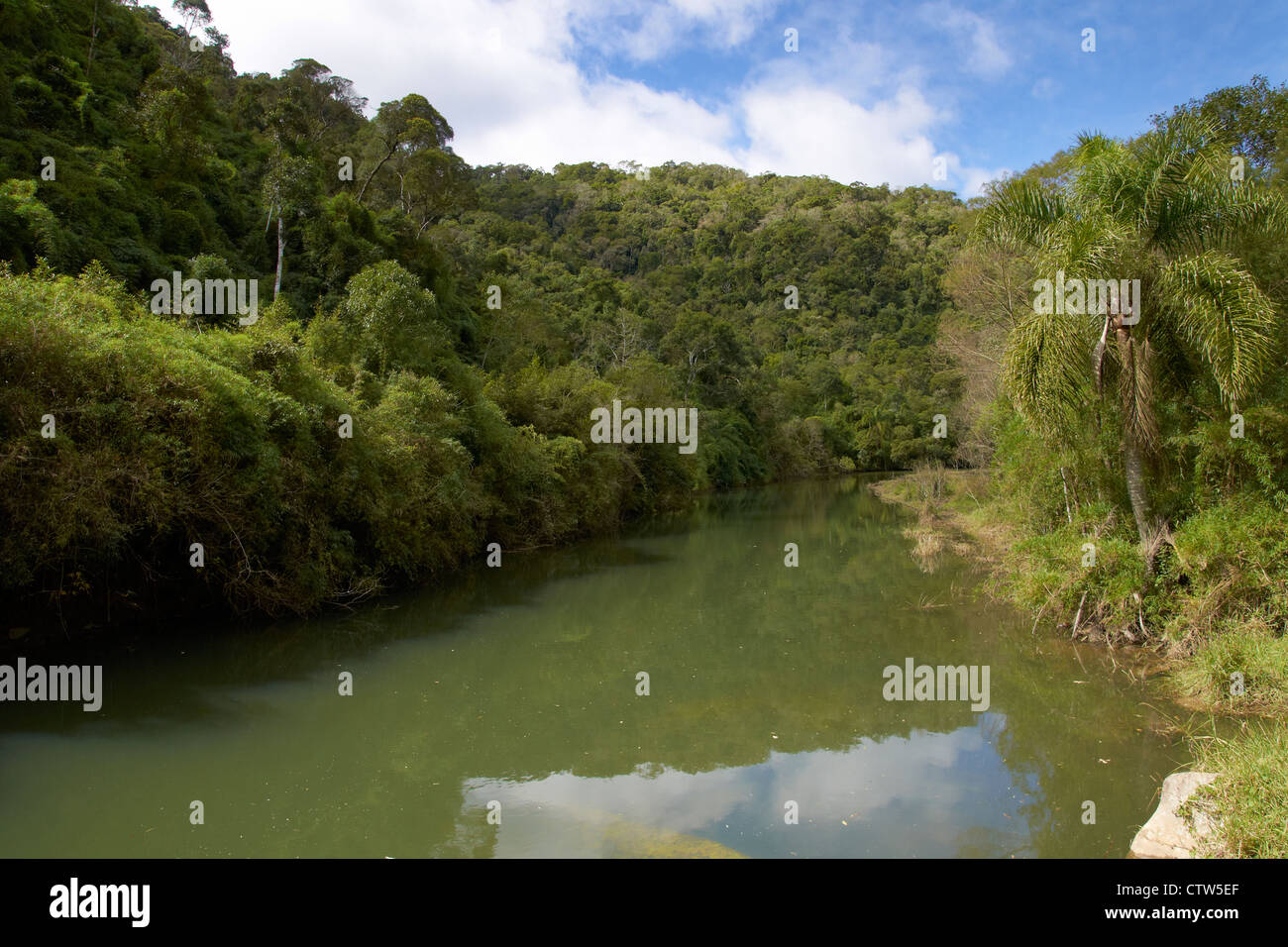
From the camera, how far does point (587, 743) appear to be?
883 centimetres

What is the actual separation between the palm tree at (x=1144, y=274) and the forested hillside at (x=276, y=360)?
11906mm

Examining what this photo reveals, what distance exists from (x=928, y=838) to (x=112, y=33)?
126 feet

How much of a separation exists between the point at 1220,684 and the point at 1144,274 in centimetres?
554

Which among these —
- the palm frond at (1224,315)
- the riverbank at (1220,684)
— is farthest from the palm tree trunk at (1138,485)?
the palm frond at (1224,315)

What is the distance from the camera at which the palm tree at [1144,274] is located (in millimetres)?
10023

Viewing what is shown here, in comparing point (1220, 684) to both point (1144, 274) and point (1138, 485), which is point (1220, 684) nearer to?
point (1138, 485)

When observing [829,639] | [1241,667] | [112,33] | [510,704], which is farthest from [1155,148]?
[112,33]

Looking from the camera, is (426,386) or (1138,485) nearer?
(1138,485)

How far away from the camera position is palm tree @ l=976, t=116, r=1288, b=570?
395 inches

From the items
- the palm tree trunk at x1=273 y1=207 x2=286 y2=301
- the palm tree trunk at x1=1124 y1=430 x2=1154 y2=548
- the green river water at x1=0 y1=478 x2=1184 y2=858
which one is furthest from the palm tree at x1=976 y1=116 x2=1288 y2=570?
the palm tree trunk at x1=273 y1=207 x2=286 y2=301

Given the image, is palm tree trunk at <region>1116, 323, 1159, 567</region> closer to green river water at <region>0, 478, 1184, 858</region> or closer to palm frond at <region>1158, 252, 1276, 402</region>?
palm frond at <region>1158, 252, 1276, 402</region>

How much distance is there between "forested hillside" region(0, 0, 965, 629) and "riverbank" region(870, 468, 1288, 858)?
11876mm

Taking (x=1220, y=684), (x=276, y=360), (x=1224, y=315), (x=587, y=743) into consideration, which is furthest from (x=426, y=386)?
(x=1220, y=684)

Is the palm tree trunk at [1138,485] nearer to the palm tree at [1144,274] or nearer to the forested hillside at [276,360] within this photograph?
the palm tree at [1144,274]
